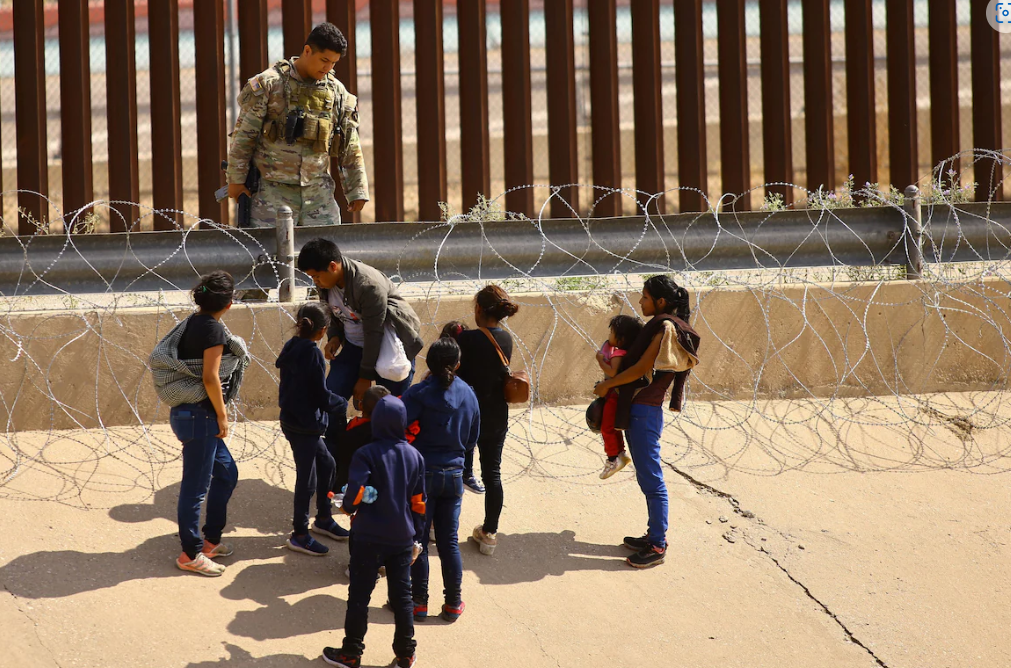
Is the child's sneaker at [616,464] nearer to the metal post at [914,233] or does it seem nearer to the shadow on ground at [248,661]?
the shadow on ground at [248,661]

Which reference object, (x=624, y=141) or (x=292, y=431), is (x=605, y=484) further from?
(x=624, y=141)

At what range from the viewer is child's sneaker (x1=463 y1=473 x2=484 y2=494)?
5.42 meters

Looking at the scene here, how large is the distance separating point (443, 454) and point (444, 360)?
0.38 meters

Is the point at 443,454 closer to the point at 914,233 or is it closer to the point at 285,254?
the point at 285,254

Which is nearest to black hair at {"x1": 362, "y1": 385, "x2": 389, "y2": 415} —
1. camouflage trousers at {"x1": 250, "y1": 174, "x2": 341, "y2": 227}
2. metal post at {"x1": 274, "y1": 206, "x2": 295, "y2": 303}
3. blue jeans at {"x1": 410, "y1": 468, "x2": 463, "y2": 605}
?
blue jeans at {"x1": 410, "y1": 468, "x2": 463, "y2": 605}

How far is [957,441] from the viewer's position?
6.16 metres

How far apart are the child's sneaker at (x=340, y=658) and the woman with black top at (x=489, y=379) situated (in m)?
1.11

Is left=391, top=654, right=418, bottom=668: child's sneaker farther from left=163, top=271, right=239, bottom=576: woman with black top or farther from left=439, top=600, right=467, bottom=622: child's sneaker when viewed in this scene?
left=163, top=271, right=239, bottom=576: woman with black top

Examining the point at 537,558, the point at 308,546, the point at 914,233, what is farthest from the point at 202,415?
the point at 914,233

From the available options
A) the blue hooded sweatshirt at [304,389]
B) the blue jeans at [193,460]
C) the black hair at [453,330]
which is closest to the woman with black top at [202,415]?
the blue jeans at [193,460]

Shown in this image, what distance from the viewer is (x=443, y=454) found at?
14.3 ft

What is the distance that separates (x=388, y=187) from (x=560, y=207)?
150cm

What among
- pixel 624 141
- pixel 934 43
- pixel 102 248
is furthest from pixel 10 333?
pixel 624 141

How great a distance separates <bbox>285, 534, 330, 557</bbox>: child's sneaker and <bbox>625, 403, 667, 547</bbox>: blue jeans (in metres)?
1.48
